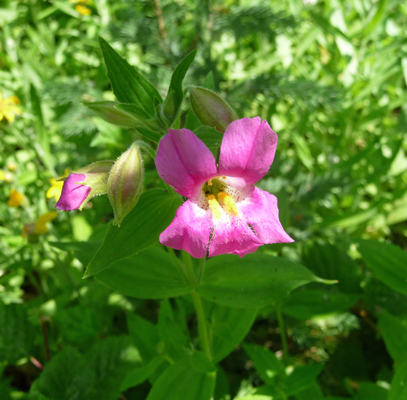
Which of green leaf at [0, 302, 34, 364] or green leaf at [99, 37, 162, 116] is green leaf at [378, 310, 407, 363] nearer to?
green leaf at [99, 37, 162, 116]

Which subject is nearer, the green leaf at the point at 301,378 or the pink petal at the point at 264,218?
the pink petal at the point at 264,218

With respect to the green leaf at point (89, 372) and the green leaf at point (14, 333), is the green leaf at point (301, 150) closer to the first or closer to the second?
the green leaf at point (89, 372)

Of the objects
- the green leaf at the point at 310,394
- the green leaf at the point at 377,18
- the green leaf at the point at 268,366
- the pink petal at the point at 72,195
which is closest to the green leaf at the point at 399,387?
the green leaf at the point at 310,394

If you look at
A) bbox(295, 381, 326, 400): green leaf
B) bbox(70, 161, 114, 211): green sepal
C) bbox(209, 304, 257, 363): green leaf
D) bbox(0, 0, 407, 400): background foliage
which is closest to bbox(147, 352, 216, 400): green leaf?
bbox(0, 0, 407, 400): background foliage

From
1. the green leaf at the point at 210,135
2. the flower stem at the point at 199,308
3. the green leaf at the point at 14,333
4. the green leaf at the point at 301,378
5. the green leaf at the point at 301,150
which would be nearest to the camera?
the green leaf at the point at 210,135

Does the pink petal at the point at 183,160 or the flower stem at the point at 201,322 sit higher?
the pink petal at the point at 183,160

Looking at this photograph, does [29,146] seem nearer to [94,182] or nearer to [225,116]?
[94,182]

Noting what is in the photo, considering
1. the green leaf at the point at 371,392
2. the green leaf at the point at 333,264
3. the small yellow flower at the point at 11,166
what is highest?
the small yellow flower at the point at 11,166
